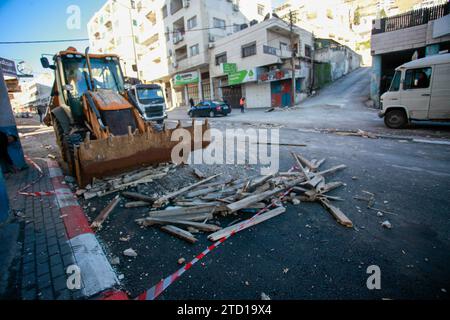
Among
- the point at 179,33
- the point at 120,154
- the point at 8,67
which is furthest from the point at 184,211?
the point at 179,33

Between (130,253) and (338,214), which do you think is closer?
(130,253)

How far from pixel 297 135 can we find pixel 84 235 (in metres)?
9.68

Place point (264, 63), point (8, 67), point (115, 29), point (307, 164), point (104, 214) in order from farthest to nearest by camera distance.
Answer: point (115, 29), point (264, 63), point (8, 67), point (307, 164), point (104, 214)

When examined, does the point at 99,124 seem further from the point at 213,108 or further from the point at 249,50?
the point at 249,50

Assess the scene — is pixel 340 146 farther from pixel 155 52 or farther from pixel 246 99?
pixel 155 52

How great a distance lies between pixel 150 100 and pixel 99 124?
12.4m

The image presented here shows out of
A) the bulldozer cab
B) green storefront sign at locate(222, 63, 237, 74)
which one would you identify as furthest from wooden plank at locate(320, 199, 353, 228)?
green storefront sign at locate(222, 63, 237, 74)

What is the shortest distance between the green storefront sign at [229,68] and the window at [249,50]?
1755 millimetres

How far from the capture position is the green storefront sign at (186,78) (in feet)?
121

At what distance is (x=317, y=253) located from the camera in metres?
2.86

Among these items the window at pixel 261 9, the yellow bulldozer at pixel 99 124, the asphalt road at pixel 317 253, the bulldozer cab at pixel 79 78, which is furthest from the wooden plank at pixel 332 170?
the window at pixel 261 9

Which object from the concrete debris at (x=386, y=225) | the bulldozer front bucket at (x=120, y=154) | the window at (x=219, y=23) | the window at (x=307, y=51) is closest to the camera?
the concrete debris at (x=386, y=225)

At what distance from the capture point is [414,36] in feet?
58.0

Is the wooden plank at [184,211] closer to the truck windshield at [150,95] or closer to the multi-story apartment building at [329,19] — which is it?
the truck windshield at [150,95]
